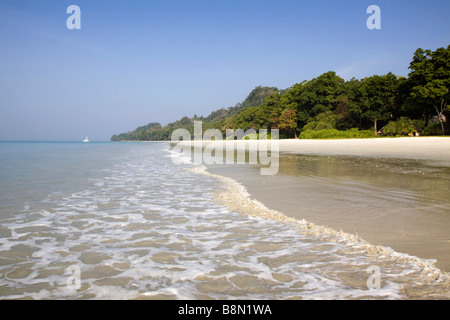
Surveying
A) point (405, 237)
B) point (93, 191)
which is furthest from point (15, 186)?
point (405, 237)

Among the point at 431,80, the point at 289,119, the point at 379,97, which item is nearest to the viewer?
the point at 431,80

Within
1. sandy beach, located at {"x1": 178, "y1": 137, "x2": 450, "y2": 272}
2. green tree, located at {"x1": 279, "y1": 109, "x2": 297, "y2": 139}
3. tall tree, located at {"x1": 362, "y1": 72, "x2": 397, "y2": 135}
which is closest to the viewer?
sandy beach, located at {"x1": 178, "y1": 137, "x2": 450, "y2": 272}

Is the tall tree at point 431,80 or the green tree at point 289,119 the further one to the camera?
the green tree at point 289,119

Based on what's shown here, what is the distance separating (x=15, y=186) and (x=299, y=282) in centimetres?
948

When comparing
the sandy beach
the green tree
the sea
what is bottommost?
the sea

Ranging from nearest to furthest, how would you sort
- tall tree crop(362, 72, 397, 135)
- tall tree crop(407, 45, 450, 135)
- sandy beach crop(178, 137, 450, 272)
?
sandy beach crop(178, 137, 450, 272) → tall tree crop(407, 45, 450, 135) → tall tree crop(362, 72, 397, 135)

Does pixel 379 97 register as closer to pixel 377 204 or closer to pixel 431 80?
pixel 431 80

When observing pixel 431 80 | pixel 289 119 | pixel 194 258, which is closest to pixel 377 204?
pixel 194 258

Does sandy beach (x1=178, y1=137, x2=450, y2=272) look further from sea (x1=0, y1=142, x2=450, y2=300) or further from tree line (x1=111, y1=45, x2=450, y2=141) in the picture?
tree line (x1=111, y1=45, x2=450, y2=141)

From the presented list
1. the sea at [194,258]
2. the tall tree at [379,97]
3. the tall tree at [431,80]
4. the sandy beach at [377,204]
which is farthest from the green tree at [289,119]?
the sea at [194,258]

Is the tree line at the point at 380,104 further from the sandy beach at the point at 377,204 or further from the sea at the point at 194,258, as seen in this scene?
the sea at the point at 194,258

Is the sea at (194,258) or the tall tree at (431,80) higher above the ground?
the tall tree at (431,80)

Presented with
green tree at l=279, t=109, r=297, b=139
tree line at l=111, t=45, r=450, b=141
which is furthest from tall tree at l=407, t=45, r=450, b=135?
green tree at l=279, t=109, r=297, b=139
